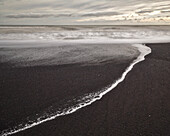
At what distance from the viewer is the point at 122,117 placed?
11.4 ft

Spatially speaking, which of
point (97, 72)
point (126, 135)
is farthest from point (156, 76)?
point (126, 135)

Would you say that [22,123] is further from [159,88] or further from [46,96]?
[159,88]

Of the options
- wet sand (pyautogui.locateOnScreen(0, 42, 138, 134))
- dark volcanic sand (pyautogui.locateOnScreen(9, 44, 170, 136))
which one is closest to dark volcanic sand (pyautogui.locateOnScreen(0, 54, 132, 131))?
wet sand (pyautogui.locateOnScreen(0, 42, 138, 134))

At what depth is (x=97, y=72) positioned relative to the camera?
6402 millimetres

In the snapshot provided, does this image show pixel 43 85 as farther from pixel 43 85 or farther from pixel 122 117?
pixel 122 117

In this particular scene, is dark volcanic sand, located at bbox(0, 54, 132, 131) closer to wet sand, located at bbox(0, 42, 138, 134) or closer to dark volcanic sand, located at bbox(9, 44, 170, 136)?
wet sand, located at bbox(0, 42, 138, 134)

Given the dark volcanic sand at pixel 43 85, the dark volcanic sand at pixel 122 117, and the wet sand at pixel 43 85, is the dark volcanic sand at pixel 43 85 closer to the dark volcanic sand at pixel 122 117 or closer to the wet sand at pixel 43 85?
the wet sand at pixel 43 85

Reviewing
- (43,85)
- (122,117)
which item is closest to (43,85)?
(43,85)

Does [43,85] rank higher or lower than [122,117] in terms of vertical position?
higher

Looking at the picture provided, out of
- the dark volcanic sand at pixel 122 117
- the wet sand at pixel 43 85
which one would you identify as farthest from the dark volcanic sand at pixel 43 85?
the dark volcanic sand at pixel 122 117

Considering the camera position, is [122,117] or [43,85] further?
[43,85]

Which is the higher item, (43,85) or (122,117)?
(43,85)

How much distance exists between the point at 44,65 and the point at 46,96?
10.6 ft

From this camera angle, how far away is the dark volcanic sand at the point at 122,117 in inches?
121
